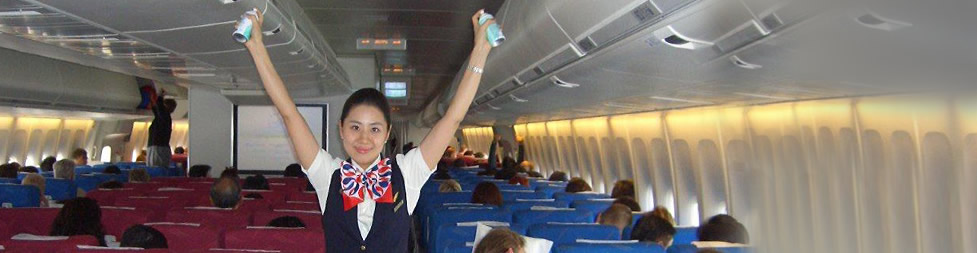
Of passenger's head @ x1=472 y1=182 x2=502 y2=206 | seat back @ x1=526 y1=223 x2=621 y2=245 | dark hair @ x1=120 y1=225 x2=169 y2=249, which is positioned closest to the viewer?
dark hair @ x1=120 y1=225 x2=169 y2=249

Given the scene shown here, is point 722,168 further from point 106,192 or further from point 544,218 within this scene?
point 106,192

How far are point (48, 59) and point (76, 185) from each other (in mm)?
2854

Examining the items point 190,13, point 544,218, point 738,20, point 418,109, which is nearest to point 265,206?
point 544,218

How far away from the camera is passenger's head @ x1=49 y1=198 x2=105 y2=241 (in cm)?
757

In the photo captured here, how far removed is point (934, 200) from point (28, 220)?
7.65 meters

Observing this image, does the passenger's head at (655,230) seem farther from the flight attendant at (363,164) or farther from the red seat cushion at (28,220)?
the red seat cushion at (28,220)

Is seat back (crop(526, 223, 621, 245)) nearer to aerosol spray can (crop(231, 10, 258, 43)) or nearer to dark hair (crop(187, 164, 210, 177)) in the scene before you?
aerosol spray can (crop(231, 10, 258, 43))

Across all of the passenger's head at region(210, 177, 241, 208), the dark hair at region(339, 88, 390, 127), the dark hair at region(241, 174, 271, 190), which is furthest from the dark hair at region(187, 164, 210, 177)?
the dark hair at region(339, 88, 390, 127)

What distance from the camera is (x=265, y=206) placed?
32.8 ft

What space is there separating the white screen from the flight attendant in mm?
15228

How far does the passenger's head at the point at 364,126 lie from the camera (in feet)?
9.27

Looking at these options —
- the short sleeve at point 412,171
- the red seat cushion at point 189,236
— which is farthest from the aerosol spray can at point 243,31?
the red seat cushion at point 189,236

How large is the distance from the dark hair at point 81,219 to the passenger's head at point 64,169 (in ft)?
23.2

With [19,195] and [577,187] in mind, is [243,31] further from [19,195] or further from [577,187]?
[577,187]
